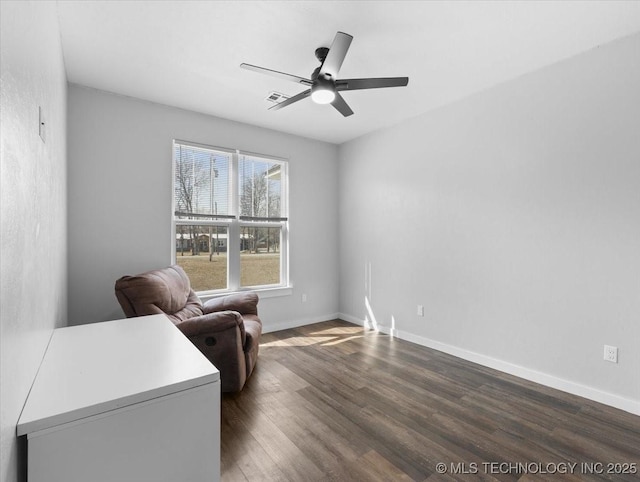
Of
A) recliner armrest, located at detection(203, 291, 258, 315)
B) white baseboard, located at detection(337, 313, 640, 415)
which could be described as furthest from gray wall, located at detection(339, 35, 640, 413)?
recliner armrest, located at detection(203, 291, 258, 315)

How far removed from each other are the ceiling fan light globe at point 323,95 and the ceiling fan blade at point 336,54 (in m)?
0.11

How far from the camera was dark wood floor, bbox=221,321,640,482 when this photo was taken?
176 cm

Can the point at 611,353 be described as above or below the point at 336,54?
below

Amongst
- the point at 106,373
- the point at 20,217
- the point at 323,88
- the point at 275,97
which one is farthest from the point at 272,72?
the point at 106,373

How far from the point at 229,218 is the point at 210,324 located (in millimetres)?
1846

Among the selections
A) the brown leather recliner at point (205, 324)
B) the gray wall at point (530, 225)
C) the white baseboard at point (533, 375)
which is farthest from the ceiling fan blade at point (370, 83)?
the white baseboard at point (533, 375)

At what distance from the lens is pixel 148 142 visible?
3410 millimetres

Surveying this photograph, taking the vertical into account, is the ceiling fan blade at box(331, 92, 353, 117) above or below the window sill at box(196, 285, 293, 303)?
above

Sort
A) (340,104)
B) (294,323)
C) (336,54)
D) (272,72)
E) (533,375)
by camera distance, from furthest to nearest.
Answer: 1. (294,323)
2. (533,375)
3. (340,104)
4. (272,72)
5. (336,54)

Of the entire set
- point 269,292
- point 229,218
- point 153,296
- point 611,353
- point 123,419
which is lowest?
point 611,353

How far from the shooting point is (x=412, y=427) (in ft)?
7.00

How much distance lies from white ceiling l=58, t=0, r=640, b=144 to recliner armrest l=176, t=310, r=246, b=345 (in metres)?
2.12

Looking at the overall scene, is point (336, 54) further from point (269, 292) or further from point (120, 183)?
point (269, 292)

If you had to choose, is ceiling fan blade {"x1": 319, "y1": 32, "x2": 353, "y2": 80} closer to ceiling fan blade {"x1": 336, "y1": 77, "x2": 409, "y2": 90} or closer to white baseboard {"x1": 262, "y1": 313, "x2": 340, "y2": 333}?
ceiling fan blade {"x1": 336, "y1": 77, "x2": 409, "y2": 90}
